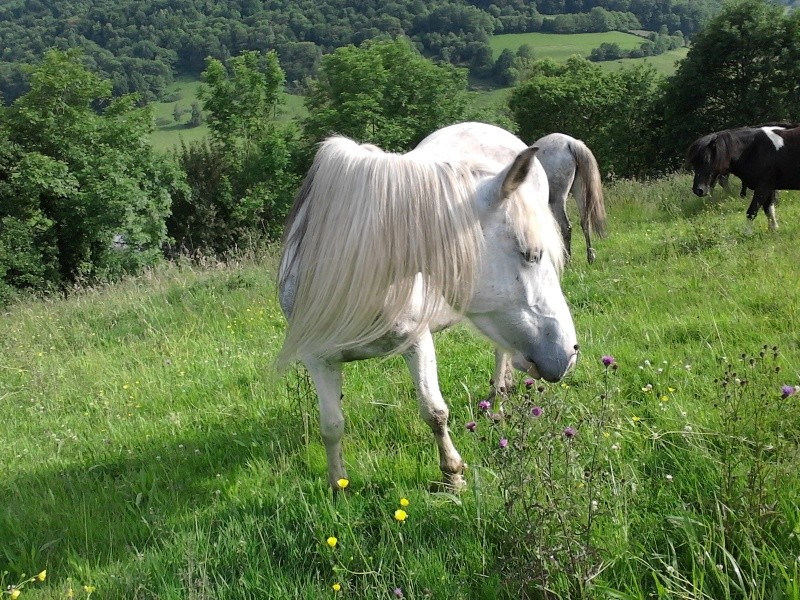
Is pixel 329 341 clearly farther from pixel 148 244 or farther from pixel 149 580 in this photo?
pixel 148 244

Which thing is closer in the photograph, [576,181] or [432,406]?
[432,406]

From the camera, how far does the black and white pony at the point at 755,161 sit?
702 centimetres

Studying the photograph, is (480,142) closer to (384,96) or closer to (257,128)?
(257,128)

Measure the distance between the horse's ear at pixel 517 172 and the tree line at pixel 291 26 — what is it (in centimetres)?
7629

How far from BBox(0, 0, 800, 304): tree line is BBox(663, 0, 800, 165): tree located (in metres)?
0.07

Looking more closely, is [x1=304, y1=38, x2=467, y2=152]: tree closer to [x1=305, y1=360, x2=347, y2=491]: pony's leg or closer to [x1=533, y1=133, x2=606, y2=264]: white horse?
[x1=533, y1=133, x2=606, y2=264]: white horse

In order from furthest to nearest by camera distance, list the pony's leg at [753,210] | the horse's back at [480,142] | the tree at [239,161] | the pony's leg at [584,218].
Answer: the tree at [239,161], the pony's leg at [584,218], the pony's leg at [753,210], the horse's back at [480,142]

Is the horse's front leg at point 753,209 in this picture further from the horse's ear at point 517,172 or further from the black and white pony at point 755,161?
the horse's ear at point 517,172

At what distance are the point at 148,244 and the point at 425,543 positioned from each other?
22664mm

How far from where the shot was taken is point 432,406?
250 cm

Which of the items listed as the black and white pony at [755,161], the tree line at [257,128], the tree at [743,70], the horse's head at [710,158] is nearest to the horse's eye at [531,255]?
the black and white pony at [755,161]

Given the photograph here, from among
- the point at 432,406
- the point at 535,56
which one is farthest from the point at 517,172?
the point at 535,56

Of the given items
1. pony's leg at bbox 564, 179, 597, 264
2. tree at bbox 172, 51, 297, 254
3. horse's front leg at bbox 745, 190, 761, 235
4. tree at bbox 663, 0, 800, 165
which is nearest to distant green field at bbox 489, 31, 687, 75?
tree at bbox 663, 0, 800, 165

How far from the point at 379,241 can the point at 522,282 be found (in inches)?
20.4
